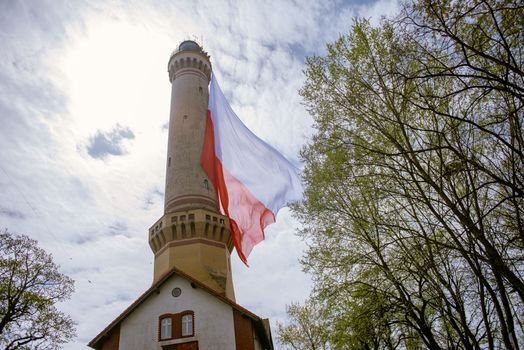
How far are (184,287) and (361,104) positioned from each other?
1462cm

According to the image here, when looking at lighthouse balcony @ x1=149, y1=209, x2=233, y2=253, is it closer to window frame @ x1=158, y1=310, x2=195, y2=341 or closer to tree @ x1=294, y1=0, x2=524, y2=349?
window frame @ x1=158, y1=310, x2=195, y2=341

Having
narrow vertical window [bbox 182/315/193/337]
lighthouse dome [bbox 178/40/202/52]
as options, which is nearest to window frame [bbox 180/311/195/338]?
narrow vertical window [bbox 182/315/193/337]

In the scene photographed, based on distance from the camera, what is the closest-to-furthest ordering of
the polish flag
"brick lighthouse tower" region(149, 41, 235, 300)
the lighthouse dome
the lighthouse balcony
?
the polish flag, "brick lighthouse tower" region(149, 41, 235, 300), the lighthouse balcony, the lighthouse dome

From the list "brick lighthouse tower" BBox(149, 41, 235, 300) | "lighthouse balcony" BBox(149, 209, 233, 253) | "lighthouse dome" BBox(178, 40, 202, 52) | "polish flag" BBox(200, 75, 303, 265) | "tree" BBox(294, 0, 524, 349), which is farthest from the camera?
"lighthouse dome" BBox(178, 40, 202, 52)

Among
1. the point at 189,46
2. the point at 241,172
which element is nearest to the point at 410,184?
the point at 241,172

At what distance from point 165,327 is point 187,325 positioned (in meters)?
1.13

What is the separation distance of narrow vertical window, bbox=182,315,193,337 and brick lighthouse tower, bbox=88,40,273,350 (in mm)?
46

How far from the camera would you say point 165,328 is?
19.3 meters

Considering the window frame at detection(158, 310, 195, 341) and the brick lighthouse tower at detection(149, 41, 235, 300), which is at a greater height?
the brick lighthouse tower at detection(149, 41, 235, 300)

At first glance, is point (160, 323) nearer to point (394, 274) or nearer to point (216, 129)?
point (216, 129)

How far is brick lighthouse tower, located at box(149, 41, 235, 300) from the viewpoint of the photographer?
2505 cm

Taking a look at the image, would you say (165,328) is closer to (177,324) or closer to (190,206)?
(177,324)

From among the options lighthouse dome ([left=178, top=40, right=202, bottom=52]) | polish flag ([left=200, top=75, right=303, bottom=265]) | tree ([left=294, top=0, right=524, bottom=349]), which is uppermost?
lighthouse dome ([left=178, top=40, right=202, bottom=52])

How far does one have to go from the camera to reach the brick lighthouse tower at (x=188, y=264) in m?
19.0
